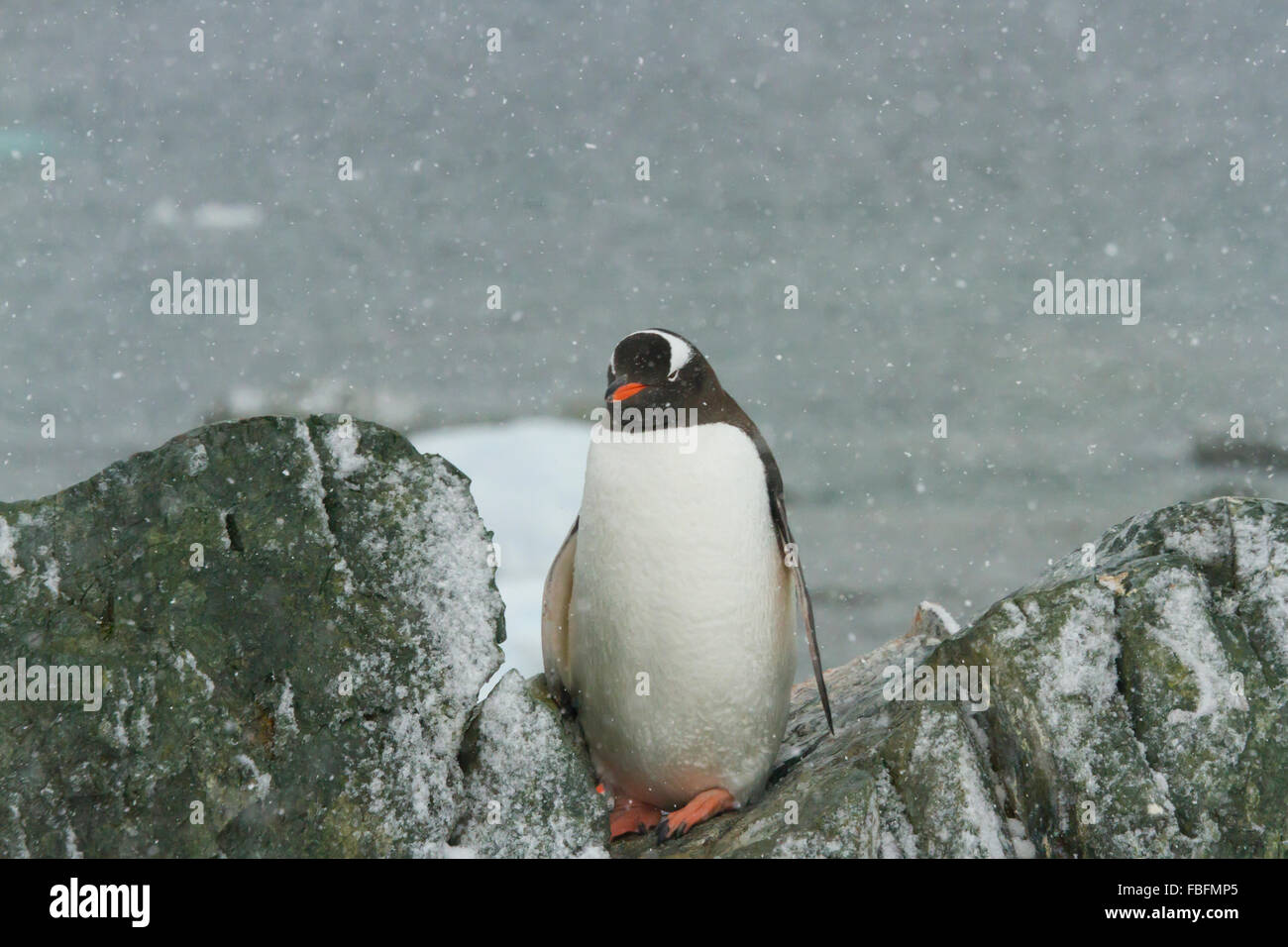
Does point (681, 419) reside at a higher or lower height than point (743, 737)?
higher

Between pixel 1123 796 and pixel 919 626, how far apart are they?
1.77 metres

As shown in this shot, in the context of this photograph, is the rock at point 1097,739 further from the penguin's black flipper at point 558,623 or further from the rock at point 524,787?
the penguin's black flipper at point 558,623

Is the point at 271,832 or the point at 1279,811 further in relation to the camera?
the point at 1279,811

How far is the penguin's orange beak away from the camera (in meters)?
3.22

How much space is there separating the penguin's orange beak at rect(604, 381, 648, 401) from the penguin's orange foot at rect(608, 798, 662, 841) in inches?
51.8

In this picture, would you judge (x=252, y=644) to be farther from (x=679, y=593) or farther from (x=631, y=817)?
(x=631, y=817)

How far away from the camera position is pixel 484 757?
2.80 m

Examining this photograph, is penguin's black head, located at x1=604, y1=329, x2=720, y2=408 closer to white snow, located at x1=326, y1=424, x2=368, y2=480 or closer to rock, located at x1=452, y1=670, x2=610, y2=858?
white snow, located at x1=326, y1=424, x2=368, y2=480

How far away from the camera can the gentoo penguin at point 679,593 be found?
322 centimetres

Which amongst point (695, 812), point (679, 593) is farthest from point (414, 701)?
point (695, 812)
